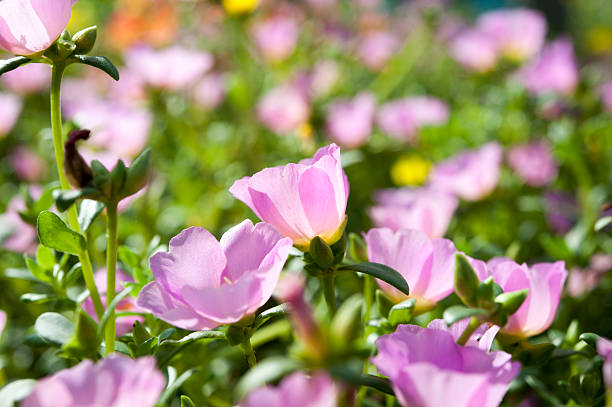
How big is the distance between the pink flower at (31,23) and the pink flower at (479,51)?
159cm

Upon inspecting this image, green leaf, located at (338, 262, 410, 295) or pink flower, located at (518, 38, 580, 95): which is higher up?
green leaf, located at (338, 262, 410, 295)

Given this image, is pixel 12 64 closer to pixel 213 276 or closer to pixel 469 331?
pixel 213 276

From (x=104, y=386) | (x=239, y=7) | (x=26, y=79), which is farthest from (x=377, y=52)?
(x=104, y=386)

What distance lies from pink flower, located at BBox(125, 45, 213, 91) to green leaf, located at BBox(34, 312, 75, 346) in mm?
1064

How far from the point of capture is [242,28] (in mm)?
1874

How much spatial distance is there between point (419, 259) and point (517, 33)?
60.9 inches

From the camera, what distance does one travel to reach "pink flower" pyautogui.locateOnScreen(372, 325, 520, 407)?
41cm

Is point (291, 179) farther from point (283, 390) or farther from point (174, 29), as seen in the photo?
point (174, 29)

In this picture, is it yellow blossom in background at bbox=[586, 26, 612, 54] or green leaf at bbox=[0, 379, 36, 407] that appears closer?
green leaf at bbox=[0, 379, 36, 407]

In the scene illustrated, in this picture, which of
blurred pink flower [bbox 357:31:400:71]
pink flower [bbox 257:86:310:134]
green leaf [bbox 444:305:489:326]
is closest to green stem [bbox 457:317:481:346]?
green leaf [bbox 444:305:489:326]

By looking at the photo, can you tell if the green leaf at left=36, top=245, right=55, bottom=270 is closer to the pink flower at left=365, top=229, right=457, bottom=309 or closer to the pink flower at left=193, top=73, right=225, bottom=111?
the pink flower at left=365, top=229, right=457, bottom=309

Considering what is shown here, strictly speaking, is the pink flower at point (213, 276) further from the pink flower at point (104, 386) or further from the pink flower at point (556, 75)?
the pink flower at point (556, 75)

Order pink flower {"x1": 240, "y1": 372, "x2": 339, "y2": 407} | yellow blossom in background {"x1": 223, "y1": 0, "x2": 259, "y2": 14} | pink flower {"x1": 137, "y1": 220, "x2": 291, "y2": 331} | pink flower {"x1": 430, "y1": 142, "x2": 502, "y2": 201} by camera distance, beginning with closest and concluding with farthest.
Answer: pink flower {"x1": 240, "y1": 372, "x2": 339, "y2": 407} → pink flower {"x1": 137, "y1": 220, "x2": 291, "y2": 331} → pink flower {"x1": 430, "y1": 142, "x2": 502, "y2": 201} → yellow blossom in background {"x1": 223, "y1": 0, "x2": 259, "y2": 14}

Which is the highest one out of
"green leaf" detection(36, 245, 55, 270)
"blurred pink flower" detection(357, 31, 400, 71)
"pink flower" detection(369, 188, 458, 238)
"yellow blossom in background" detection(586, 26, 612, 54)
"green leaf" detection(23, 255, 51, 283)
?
"green leaf" detection(36, 245, 55, 270)
